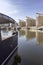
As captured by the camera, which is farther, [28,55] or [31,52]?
[31,52]

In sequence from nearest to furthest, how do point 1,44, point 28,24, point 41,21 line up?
point 1,44
point 41,21
point 28,24

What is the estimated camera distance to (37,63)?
304 inches

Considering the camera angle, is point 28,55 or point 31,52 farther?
point 31,52

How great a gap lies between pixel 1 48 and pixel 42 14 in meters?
59.8

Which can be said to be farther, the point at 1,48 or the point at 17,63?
the point at 17,63

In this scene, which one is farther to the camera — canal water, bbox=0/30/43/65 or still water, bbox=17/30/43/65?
still water, bbox=17/30/43/65

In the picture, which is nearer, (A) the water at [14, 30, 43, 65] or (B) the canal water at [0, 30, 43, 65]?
(B) the canal water at [0, 30, 43, 65]

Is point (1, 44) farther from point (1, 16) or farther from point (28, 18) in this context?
point (28, 18)

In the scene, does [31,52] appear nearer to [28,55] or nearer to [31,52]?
[31,52]

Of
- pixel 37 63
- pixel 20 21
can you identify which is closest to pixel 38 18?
pixel 20 21

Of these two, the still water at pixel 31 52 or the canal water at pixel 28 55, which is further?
the still water at pixel 31 52

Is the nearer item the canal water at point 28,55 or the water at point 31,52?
the canal water at point 28,55

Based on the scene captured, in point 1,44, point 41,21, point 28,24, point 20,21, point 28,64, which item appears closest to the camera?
point 1,44

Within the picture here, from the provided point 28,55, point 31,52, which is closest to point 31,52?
point 31,52
